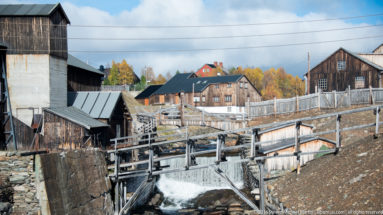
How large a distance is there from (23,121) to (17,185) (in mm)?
10963

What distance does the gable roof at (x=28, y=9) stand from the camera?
75.9 feet

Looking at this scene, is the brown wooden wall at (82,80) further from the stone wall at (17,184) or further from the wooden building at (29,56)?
the stone wall at (17,184)

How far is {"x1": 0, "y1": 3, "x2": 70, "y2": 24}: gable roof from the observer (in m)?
23.1

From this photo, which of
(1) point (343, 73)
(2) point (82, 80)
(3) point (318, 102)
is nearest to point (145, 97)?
(2) point (82, 80)

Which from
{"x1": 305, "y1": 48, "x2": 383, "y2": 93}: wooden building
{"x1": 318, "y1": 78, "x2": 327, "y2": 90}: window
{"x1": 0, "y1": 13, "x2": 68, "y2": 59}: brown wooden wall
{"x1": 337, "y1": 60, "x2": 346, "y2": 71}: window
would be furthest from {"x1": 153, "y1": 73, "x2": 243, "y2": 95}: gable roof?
{"x1": 0, "y1": 13, "x2": 68, "y2": 59}: brown wooden wall

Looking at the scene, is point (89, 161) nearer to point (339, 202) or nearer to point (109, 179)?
point (109, 179)

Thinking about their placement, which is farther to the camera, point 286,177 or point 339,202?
point 286,177

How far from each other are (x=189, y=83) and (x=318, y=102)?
2795 centimetres

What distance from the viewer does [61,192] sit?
13430 millimetres

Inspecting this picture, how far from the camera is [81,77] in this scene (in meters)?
32.9

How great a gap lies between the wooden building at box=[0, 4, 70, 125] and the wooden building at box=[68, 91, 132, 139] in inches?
144

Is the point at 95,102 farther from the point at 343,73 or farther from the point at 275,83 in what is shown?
the point at 275,83

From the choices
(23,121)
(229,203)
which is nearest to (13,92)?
(23,121)

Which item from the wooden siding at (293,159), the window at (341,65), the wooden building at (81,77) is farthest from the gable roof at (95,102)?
the window at (341,65)
